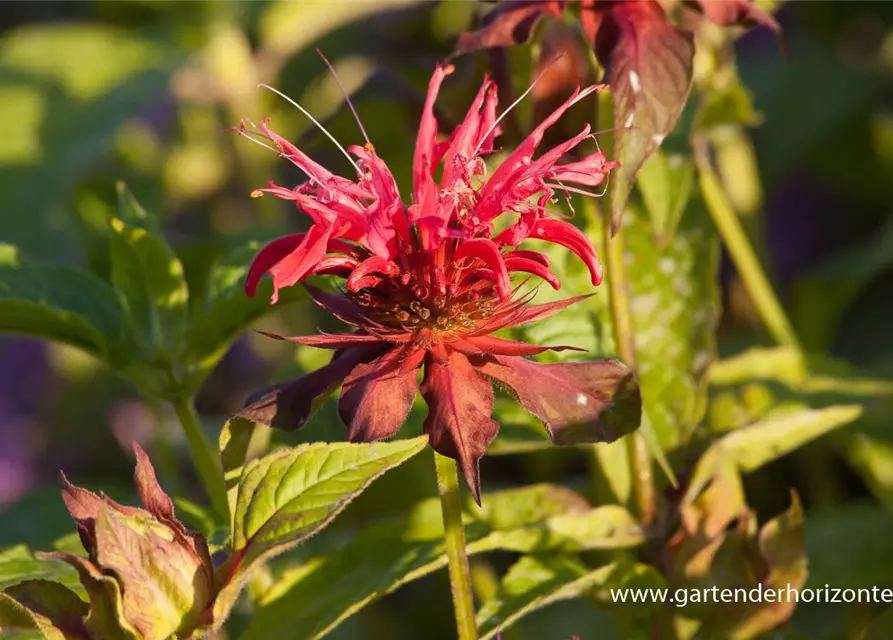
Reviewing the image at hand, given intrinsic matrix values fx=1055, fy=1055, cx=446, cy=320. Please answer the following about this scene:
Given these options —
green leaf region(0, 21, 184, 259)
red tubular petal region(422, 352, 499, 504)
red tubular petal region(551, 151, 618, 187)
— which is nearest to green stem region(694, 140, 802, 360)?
red tubular petal region(551, 151, 618, 187)

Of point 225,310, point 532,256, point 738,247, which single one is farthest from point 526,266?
point 738,247

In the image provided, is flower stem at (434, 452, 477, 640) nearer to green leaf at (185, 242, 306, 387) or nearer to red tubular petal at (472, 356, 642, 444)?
red tubular petal at (472, 356, 642, 444)

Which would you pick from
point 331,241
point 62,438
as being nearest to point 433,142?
point 331,241

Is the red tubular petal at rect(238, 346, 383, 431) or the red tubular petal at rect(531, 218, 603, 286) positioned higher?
the red tubular petal at rect(531, 218, 603, 286)

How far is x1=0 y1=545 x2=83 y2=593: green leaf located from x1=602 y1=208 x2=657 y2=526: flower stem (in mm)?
368

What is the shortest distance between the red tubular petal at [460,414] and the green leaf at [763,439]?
0.24 meters

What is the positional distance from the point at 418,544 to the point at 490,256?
276 mm

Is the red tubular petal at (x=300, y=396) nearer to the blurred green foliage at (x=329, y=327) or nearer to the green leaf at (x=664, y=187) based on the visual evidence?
the blurred green foliage at (x=329, y=327)

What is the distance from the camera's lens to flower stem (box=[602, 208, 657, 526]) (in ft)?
2.33

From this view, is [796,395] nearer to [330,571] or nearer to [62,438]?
[330,571]

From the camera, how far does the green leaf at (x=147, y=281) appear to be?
0.74 metres

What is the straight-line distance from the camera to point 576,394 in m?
0.61

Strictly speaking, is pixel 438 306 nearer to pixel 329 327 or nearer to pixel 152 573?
pixel 152 573

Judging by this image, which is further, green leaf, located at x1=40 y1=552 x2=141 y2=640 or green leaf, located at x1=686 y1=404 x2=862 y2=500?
green leaf, located at x1=686 y1=404 x2=862 y2=500
